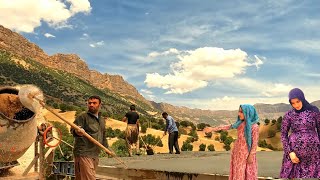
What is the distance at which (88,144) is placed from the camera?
6.91 metres

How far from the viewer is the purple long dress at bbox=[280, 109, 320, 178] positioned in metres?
6.60

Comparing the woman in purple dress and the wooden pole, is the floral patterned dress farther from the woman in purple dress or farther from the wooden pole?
the wooden pole

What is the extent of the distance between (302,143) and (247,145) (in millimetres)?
966

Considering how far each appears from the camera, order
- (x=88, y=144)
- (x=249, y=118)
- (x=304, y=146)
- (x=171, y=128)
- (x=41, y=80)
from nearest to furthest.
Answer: (x=249, y=118) < (x=304, y=146) < (x=88, y=144) < (x=171, y=128) < (x=41, y=80)

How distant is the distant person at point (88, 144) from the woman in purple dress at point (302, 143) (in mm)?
Result: 3017

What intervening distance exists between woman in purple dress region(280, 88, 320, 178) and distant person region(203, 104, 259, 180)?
72 centimetres

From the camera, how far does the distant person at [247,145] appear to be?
630 centimetres

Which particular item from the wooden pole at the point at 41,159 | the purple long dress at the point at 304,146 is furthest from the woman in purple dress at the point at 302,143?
the wooden pole at the point at 41,159

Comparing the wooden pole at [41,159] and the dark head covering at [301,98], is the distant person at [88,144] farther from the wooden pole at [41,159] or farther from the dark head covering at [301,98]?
the dark head covering at [301,98]

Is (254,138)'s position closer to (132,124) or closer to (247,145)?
(247,145)

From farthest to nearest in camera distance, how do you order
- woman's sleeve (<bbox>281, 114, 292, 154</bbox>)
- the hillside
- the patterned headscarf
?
the hillside < woman's sleeve (<bbox>281, 114, 292, 154</bbox>) < the patterned headscarf

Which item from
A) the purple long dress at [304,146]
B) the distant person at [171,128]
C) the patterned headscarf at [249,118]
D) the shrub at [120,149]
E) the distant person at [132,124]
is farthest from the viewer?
the shrub at [120,149]

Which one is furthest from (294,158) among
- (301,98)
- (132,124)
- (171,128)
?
(171,128)

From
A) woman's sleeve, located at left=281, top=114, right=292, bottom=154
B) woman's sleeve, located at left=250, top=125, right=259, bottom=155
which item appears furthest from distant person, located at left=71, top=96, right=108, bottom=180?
woman's sleeve, located at left=281, top=114, right=292, bottom=154
